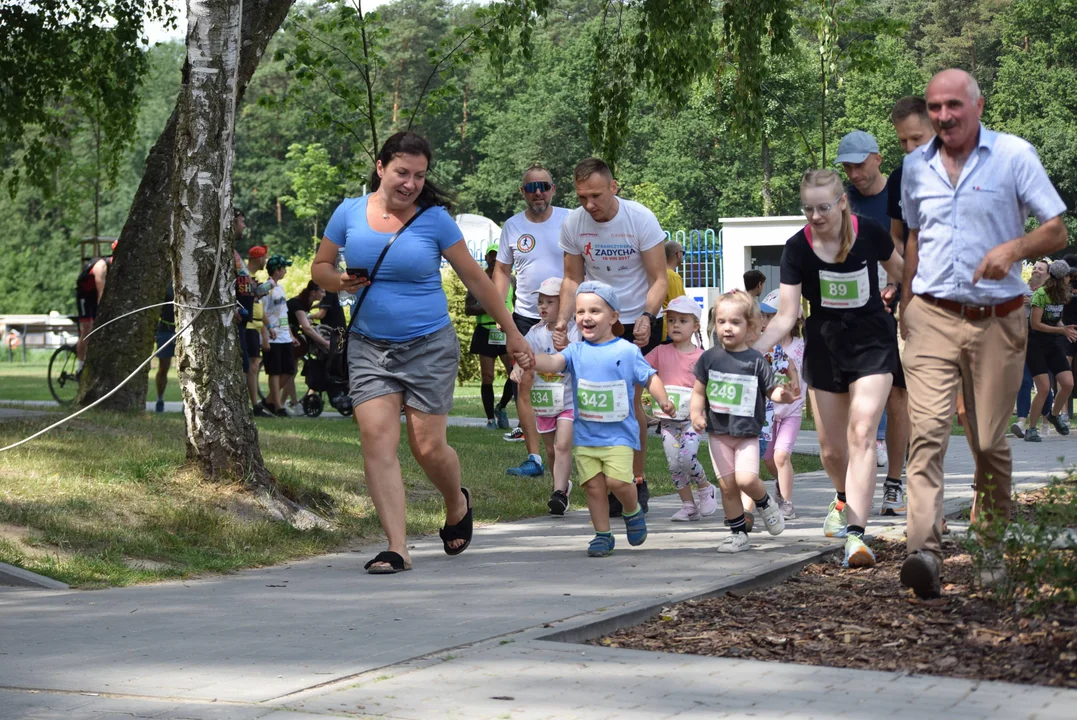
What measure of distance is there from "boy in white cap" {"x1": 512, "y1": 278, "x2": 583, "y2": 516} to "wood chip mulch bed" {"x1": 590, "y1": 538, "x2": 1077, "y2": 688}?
2.69m

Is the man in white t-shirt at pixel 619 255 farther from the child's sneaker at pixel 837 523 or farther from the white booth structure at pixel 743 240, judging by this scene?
the white booth structure at pixel 743 240

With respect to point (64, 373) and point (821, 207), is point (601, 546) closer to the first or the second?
point (821, 207)

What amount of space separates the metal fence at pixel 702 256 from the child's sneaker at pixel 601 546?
24.9 m

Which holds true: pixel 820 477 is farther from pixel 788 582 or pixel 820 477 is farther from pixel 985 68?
pixel 985 68

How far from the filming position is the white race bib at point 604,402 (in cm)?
785

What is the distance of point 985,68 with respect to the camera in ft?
275

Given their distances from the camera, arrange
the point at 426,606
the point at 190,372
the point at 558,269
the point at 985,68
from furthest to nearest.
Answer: the point at 985,68 < the point at 558,269 < the point at 190,372 < the point at 426,606

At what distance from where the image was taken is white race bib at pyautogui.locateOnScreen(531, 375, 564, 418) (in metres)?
9.20

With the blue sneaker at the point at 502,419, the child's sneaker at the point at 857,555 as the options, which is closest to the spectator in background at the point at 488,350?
the blue sneaker at the point at 502,419

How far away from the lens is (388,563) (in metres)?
7.39

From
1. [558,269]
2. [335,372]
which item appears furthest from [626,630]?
[558,269]

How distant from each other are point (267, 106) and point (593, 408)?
46.9 feet

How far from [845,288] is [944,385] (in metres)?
1.37

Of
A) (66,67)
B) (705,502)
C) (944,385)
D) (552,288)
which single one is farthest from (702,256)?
(944,385)
